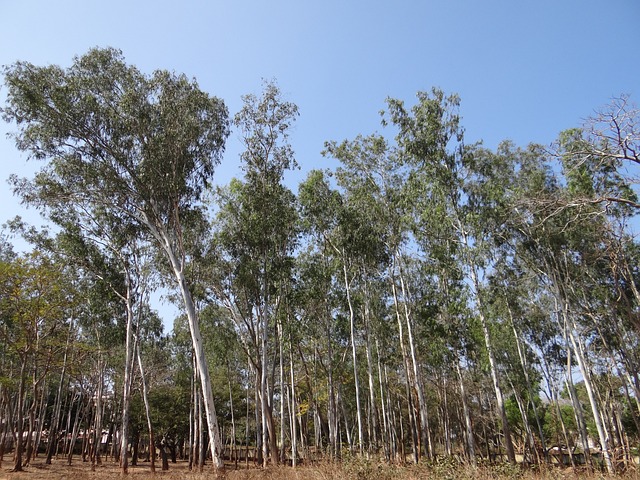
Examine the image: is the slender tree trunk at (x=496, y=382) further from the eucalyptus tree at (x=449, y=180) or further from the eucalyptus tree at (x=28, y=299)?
the eucalyptus tree at (x=28, y=299)

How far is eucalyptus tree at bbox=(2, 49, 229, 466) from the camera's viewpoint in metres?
14.7

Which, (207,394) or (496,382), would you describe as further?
Answer: (496,382)

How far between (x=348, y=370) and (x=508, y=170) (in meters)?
19.1

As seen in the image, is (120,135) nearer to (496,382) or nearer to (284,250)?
(284,250)

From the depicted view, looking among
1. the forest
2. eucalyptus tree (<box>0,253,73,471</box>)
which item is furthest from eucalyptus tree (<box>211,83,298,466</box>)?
eucalyptus tree (<box>0,253,73,471</box>)

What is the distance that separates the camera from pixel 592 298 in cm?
2156

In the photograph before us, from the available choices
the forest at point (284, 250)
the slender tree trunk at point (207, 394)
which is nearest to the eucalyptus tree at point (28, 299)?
the forest at point (284, 250)

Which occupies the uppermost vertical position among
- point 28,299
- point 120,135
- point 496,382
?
point 120,135

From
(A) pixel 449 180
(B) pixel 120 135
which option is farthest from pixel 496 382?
(B) pixel 120 135

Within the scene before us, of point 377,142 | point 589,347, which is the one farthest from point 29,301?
point 589,347

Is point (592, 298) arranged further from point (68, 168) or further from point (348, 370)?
point (68, 168)

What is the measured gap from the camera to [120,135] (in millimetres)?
15578

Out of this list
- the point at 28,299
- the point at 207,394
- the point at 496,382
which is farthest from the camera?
the point at 28,299

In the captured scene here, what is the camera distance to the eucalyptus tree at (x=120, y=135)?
1466cm
